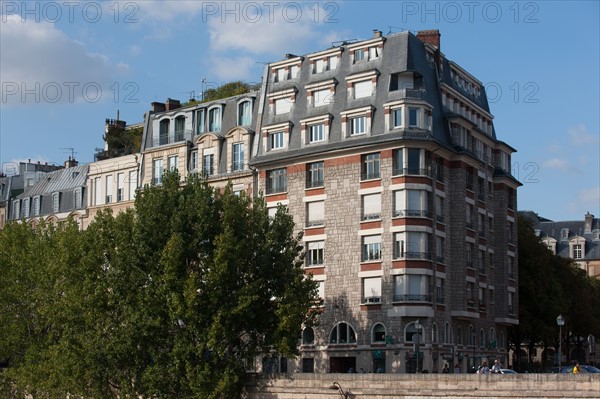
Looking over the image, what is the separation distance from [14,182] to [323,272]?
5001 centimetres

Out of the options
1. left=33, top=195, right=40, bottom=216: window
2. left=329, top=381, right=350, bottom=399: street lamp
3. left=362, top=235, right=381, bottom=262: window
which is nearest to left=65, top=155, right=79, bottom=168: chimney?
left=33, top=195, right=40, bottom=216: window

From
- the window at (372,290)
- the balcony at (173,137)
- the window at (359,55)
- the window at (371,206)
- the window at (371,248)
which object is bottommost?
the window at (372,290)

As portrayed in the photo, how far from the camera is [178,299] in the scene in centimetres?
5906

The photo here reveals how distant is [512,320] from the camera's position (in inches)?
3297

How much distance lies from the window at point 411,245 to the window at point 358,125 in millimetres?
7587

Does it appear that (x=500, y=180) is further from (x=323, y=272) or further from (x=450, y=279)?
(x=323, y=272)

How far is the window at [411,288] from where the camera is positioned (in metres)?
71.6

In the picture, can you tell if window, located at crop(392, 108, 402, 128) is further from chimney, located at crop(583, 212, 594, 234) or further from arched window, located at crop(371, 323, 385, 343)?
chimney, located at crop(583, 212, 594, 234)

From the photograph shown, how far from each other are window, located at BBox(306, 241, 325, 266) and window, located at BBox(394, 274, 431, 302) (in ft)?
20.5

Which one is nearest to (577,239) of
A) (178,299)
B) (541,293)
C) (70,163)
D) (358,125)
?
(541,293)

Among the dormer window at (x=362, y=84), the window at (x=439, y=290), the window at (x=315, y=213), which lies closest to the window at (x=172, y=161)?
the window at (x=315, y=213)

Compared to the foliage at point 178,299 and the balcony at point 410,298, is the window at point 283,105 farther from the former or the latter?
the foliage at point 178,299

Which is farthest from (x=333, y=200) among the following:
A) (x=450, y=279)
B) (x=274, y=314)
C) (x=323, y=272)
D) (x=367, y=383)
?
(x=367, y=383)

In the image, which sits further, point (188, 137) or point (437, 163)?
point (188, 137)
